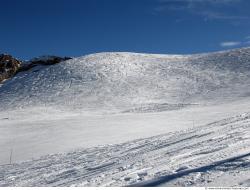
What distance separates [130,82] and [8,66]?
1255 inches

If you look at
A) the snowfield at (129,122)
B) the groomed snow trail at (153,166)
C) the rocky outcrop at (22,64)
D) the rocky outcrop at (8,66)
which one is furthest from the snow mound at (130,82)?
the groomed snow trail at (153,166)

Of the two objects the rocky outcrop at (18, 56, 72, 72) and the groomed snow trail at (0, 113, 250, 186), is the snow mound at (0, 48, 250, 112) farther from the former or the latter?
the groomed snow trail at (0, 113, 250, 186)

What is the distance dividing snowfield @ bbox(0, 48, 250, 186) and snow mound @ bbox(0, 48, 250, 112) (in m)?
0.12

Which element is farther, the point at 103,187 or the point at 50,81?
the point at 50,81

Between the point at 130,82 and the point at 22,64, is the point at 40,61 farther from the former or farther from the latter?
A: the point at 130,82

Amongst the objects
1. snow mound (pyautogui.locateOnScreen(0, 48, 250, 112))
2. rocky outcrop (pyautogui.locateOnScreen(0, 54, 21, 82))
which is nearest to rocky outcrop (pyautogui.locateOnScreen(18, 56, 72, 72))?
snow mound (pyautogui.locateOnScreen(0, 48, 250, 112))

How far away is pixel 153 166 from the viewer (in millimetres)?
8016

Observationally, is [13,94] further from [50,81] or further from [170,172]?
[170,172]

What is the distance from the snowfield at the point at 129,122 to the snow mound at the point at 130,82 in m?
0.12

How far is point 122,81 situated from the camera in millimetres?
47469

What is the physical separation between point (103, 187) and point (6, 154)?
1077 cm

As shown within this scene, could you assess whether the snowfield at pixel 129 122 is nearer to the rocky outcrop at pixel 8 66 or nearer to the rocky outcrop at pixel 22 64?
the rocky outcrop at pixel 22 64

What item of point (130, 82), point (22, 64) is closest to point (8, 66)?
point (22, 64)

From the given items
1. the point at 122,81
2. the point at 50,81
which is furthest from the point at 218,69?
the point at 50,81
